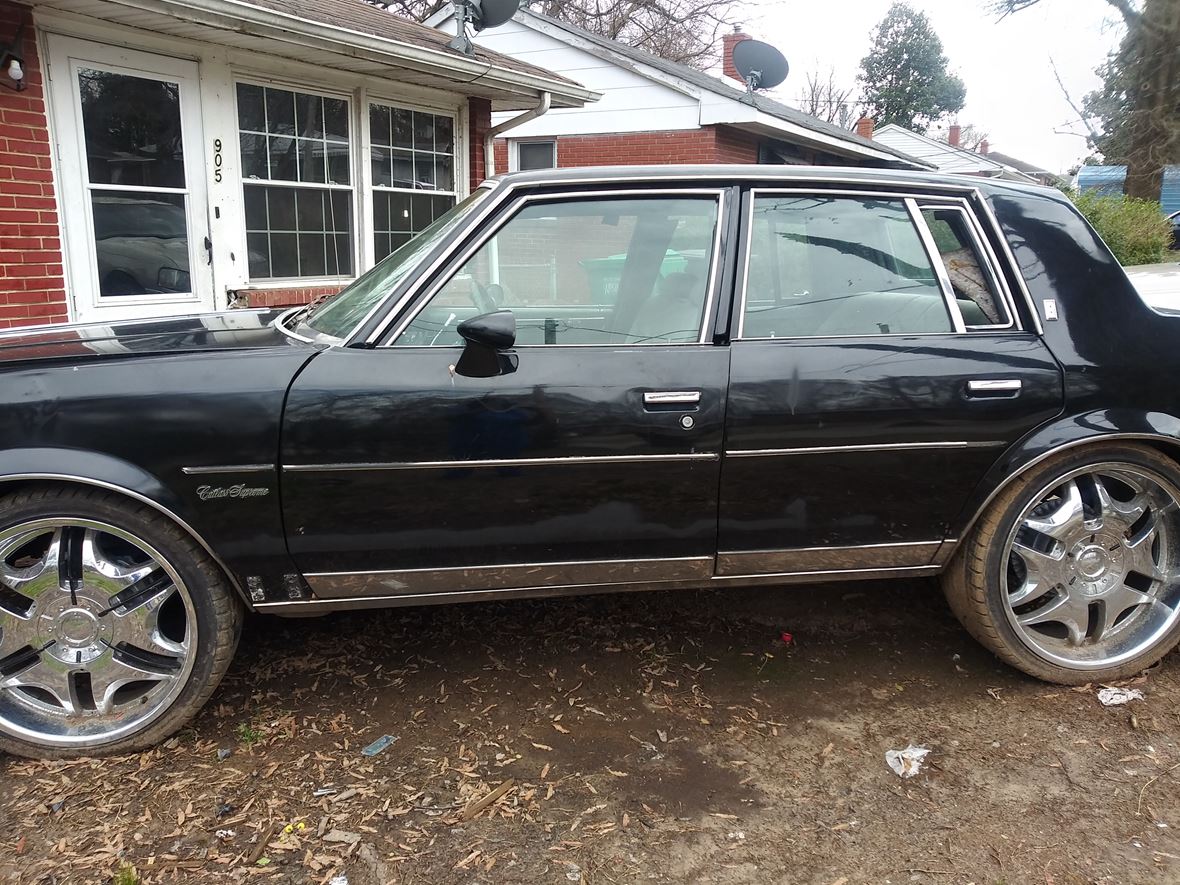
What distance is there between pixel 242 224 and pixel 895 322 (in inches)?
231

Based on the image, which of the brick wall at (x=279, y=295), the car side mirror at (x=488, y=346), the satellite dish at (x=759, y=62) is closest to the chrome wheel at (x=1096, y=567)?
the car side mirror at (x=488, y=346)

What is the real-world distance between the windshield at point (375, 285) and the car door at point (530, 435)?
0.43 feet

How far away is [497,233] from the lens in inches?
111

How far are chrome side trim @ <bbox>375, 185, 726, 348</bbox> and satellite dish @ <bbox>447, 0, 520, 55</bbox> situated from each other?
237 inches

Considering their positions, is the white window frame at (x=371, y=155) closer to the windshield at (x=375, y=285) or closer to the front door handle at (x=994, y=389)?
the windshield at (x=375, y=285)

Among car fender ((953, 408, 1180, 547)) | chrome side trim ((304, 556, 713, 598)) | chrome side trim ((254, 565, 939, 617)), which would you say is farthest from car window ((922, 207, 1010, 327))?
chrome side trim ((304, 556, 713, 598))

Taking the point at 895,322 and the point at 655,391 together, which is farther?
the point at 895,322

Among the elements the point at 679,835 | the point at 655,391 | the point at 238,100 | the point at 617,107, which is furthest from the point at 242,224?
the point at 617,107

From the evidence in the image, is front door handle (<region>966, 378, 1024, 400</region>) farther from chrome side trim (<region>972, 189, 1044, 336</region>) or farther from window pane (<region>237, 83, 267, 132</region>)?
window pane (<region>237, 83, 267, 132</region>)

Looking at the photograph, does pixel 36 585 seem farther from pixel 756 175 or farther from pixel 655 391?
pixel 756 175

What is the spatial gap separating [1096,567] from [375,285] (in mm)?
2765

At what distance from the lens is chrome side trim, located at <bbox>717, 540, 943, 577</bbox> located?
9.58 feet

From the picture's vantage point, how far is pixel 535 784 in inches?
103

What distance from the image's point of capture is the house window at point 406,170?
8289 millimetres
